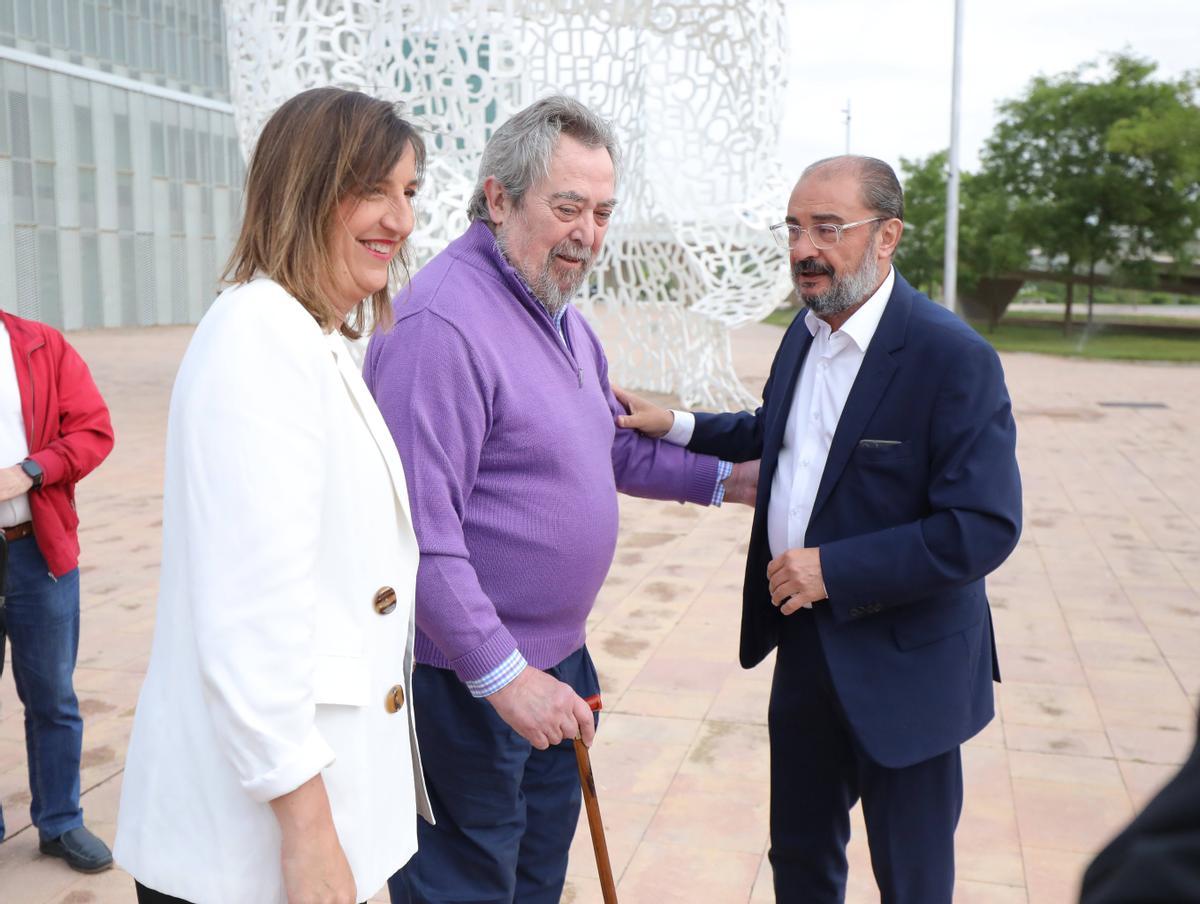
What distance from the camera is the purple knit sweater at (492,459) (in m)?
2.17

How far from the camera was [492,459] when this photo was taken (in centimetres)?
230

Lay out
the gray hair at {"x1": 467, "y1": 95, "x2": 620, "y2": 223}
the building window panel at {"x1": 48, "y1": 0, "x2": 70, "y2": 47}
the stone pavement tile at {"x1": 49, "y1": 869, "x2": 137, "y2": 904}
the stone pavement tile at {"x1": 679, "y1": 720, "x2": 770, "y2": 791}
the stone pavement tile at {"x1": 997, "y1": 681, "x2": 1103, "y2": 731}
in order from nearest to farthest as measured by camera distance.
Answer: the gray hair at {"x1": 467, "y1": 95, "x2": 620, "y2": 223} < the stone pavement tile at {"x1": 49, "y1": 869, "x2": 137, "y2": 904} < the stone pavement tile at {"x1": 679, "y1": 720, "x2": 770, "y2": 791} < the stone pavement tile at {"x1": 997, "y1": 681, "x2": 1103, "y2": 731} < the building window panel at {"x1": 48, "y1": 0, "x2": 70, "y2": 47}

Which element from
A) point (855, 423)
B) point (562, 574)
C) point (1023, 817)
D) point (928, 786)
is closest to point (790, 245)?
point (855, 423)

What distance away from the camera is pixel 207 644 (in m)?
1.51

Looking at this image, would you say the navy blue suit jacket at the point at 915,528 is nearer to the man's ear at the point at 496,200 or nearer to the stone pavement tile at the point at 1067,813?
the man's ear at the point at 496,200

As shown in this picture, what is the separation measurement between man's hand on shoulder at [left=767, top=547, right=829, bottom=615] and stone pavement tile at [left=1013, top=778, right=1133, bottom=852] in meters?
1.77

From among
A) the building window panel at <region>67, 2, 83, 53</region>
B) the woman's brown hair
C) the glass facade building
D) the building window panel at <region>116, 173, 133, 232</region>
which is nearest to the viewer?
the woman's brown hair

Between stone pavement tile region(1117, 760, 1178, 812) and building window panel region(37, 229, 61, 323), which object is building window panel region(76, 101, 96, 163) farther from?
stone pavement tile region(1117, 760, 1178, 812)

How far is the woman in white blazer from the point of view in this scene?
59.8 inches

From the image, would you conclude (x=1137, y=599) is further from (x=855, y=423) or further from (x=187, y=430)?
(x=187, y=430)

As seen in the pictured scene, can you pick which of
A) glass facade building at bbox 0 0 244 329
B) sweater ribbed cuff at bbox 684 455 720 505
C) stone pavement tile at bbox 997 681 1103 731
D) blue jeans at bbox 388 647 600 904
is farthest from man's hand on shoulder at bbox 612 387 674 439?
glass facade building at bbox 0 0 244 329

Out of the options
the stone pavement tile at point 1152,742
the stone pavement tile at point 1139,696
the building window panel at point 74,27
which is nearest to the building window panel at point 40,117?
the building window panel at point 74,27

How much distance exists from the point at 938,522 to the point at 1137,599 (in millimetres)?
4845

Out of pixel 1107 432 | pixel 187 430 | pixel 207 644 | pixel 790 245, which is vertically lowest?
pixel 1107 432
